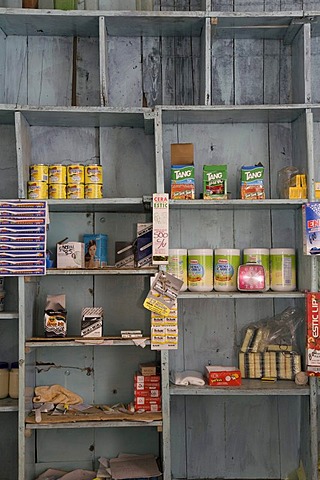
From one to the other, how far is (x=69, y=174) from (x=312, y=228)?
1.17 metres

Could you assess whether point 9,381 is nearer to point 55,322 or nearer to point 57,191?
point 55,322

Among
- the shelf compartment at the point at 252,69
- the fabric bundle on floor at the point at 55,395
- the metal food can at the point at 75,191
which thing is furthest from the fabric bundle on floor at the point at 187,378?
the shelf compartment at the point at 252,69

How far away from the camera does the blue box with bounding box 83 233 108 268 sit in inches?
115

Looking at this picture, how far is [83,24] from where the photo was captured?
2.94 m

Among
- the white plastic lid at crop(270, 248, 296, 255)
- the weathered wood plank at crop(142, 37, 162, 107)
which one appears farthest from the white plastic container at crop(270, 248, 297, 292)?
the weathered wood plank at crop(142, 37, 162, 107)

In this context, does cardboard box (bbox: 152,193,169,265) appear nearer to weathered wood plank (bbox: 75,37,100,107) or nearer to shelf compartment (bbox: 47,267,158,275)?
shelf compartment (bbox: 47,267,158,275)

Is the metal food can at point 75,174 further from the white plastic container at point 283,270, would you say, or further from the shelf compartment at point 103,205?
the white plastic container at point 283,270

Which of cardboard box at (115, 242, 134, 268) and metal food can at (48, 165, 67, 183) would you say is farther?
cardboard box at (115, 242, 134, 268)

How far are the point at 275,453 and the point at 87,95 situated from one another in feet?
6.85

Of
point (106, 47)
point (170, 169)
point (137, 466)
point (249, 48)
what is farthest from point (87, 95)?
point (137, 466)

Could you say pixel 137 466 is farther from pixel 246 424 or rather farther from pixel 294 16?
pixel 294 16

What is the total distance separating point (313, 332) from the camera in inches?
107

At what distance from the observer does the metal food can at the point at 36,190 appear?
278 cm

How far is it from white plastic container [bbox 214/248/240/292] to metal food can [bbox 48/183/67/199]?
2.61 ft
